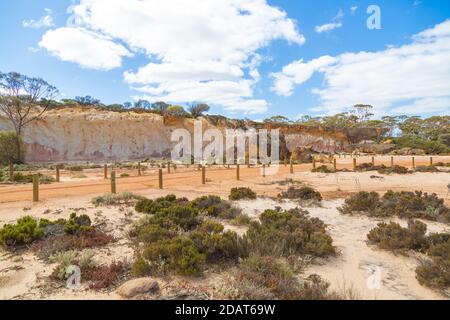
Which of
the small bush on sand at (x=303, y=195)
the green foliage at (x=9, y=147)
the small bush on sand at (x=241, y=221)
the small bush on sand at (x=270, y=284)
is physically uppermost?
the green foliage at (x=9, y=147)

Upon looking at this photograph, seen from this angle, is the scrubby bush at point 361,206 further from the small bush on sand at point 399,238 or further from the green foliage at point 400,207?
the small bush on sand at point 399,238

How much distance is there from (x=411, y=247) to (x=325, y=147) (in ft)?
166

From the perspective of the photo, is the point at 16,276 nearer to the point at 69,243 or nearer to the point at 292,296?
the point at 69,243

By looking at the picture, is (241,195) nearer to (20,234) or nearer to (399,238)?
(399,238)

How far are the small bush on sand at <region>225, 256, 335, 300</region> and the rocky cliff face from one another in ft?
125

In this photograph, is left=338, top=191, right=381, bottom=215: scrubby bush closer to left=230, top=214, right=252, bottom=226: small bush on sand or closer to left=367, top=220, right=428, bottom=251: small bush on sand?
left=367, top=220, right=428, bottom=251: small bush on sand

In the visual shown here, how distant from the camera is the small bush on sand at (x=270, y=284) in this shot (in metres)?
3.97

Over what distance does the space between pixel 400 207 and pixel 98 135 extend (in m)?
37.9

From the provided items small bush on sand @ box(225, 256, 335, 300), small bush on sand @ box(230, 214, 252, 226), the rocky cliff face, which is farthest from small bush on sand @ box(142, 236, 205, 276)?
the rocky cliff face

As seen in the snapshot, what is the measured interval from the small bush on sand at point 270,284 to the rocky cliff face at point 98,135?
38.0 m

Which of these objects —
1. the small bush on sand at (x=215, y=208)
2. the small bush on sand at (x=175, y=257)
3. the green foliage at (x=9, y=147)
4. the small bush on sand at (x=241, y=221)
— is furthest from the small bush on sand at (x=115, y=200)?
the green foliage at (x=9, y=147)

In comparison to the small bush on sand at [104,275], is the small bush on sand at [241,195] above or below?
above

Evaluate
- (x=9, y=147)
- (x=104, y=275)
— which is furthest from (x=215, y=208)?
(x=9, y=147)

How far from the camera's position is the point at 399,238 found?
6059 millimetres
